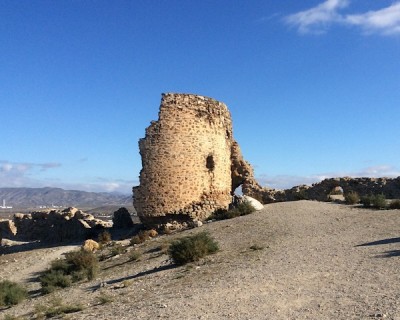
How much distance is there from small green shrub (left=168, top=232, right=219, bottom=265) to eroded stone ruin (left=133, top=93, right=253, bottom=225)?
19.4 ft

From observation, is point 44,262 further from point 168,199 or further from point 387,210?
point 387,210

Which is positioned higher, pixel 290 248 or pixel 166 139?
pixel 166 139

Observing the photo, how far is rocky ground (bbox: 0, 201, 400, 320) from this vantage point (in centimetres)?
687

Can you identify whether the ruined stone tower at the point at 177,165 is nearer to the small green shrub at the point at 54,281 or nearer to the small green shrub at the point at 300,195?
the small green shrub at the point at 300,195

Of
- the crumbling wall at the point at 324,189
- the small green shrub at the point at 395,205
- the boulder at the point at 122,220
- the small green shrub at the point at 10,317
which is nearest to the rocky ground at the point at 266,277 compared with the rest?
the small green shrub at the point at 10,317

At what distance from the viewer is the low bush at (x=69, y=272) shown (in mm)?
11500

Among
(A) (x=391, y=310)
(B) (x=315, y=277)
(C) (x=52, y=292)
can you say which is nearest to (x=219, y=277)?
(B) (x=315, y=277)

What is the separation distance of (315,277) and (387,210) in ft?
28.6

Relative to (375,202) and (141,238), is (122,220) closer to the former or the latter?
(141,238)

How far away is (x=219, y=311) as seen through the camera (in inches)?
275

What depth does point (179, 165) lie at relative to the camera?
17.2m

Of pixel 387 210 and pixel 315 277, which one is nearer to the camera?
pixel 315 277

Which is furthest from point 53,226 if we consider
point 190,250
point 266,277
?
point 266,277

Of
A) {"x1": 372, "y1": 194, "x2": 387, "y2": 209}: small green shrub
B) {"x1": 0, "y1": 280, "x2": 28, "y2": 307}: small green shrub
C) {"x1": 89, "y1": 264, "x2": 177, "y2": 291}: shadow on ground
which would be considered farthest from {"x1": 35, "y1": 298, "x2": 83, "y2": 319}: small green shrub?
{"x1": 372, "y1": 194, "x2": 387, "y2": 209}: small green shrub
